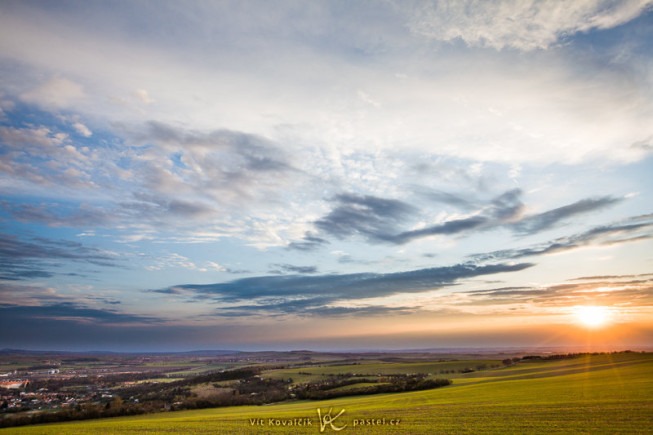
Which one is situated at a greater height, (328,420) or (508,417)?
(508,417)

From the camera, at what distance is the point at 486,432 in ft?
78.0

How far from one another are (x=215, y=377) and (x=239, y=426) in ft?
390

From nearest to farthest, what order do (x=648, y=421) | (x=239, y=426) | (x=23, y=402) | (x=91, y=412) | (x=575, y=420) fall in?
(x=648, y=421) < (x=575, y=420) < (x=239, y=426) < (x=91, y=412) < (x=23, y=402)

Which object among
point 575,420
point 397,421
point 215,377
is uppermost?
point 575,420

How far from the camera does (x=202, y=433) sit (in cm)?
3098

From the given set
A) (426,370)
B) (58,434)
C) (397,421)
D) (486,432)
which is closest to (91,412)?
(58,434)

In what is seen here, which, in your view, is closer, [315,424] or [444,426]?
[444,426]

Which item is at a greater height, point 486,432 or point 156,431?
point 486,432

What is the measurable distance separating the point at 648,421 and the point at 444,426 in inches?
522

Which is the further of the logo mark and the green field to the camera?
the logo mark

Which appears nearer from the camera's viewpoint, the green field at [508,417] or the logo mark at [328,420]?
the green field at [508,417]

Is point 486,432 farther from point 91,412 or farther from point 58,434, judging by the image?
point 91,412

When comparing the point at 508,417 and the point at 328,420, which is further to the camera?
the point at 328,420

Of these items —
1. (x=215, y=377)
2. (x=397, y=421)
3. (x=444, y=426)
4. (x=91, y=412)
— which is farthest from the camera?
(x=215, y=377)
